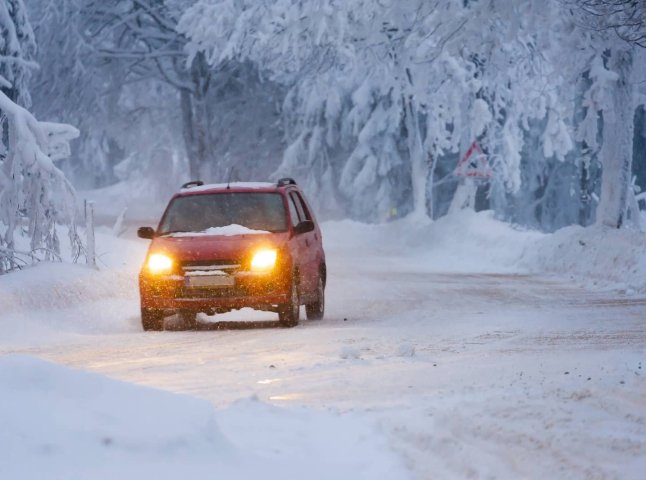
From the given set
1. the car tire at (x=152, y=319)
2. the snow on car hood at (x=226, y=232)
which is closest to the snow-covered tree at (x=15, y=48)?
the snow on car hood at (x=226, y=232)

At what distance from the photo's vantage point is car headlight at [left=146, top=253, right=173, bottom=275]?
14.3m

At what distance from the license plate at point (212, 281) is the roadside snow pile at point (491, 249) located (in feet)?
25.1

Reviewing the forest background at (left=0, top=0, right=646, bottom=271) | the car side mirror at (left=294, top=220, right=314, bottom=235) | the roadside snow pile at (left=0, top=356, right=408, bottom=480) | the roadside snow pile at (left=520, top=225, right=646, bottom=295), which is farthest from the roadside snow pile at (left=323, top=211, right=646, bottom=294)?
the roadside snow pile at (left=0, top=356, right=408, bottom=480)

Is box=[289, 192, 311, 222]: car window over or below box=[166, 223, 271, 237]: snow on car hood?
over

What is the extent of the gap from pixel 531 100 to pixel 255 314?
22.3 meters

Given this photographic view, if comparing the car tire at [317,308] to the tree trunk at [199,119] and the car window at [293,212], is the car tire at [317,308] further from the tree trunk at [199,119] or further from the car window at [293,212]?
the tree trunk at [199,119]

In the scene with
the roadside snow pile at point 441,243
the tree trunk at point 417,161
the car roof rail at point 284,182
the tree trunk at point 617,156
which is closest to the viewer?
the car roof rail at point 284,182

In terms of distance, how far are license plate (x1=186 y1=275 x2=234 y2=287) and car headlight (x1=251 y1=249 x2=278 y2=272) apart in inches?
12.0

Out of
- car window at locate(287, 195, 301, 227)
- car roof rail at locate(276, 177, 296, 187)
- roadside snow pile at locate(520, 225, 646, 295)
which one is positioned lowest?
roadside snow pile at locate(520, 225, 646, 295)

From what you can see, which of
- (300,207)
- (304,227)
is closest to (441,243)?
(300,207)

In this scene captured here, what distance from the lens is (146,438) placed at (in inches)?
221

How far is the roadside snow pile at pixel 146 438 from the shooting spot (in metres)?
5.32

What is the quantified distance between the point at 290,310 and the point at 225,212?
1656 mm

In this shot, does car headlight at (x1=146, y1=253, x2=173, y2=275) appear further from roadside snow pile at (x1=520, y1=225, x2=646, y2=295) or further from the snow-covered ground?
roadside snow pile at (x1=520, y1=225, x2=646, y2=295)
